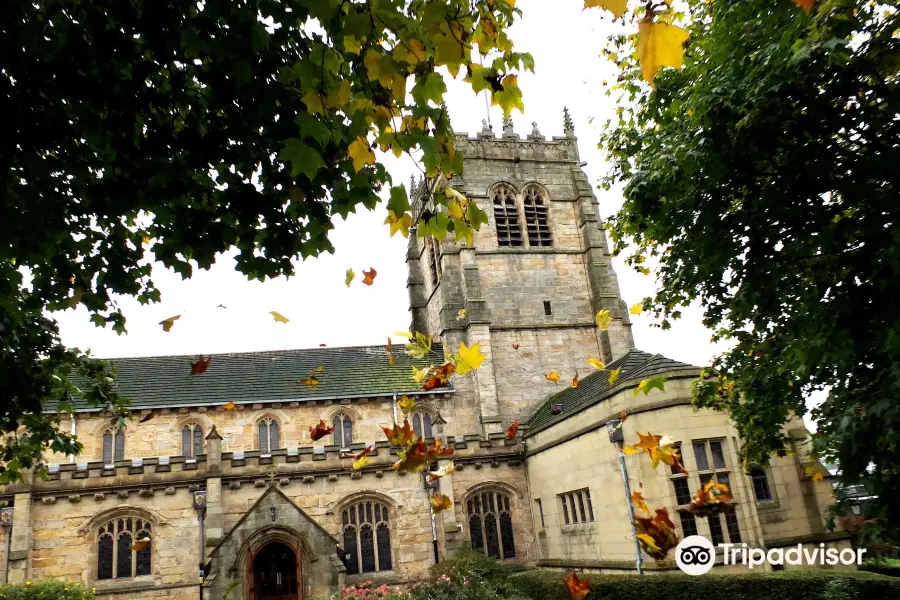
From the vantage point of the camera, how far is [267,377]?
27.7 meters

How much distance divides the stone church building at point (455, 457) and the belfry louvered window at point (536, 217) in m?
0.08

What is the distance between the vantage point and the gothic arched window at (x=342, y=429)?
2594 centimetres

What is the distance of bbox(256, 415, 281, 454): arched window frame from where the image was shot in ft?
84.0

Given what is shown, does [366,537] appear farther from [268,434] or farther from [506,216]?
[506,216]

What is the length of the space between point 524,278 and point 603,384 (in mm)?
9971

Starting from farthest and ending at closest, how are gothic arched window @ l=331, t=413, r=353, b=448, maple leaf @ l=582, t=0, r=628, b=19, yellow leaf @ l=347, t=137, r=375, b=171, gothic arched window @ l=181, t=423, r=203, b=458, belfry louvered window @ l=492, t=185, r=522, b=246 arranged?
belfry louvered window @ l=492, t=185, r=522, b=246, gothic arched window @ l=331, t=413, r=353, b=448, gothic arched window @ l=181, t=423, r=203, b=458, yellow leaf @ l=347, t=137, r=375, b=171, maple leaf @ l=582, t=0, r=628, b=19

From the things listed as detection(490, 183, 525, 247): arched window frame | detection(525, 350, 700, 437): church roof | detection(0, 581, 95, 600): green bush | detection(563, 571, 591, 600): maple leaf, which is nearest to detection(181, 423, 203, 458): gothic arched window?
detection(0, 581, 95, 600): green bush

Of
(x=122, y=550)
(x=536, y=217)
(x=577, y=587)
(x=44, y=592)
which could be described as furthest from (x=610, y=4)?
(x=536, y=217)

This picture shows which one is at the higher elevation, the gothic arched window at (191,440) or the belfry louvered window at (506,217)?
the belfry louvered window at (506,217)

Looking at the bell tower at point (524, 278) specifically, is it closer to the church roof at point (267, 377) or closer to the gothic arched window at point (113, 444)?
the church roof at point (267, 377)

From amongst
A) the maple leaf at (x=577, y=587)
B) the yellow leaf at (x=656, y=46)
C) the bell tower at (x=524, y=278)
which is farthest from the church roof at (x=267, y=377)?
the yellow leaf at (x=656, y=46)

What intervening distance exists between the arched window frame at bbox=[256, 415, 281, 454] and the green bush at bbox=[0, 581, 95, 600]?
28.1ft

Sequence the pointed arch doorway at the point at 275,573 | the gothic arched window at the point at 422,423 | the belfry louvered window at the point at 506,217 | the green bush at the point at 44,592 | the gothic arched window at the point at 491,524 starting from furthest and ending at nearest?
the belfry louvered window at the point at 506,217 → the gothic arched window at the point at 422,423 → the gothic arched window at the point at 491,524 → the pointed arch doorway at the point at 275,573 → the green bush at the point at 44,592

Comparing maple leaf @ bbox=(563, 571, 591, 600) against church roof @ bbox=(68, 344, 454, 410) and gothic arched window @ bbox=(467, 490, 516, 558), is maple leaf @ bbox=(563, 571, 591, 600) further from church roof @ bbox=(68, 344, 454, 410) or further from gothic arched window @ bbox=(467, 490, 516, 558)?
church roof @ bbox=(68, 344, 454, 410)
